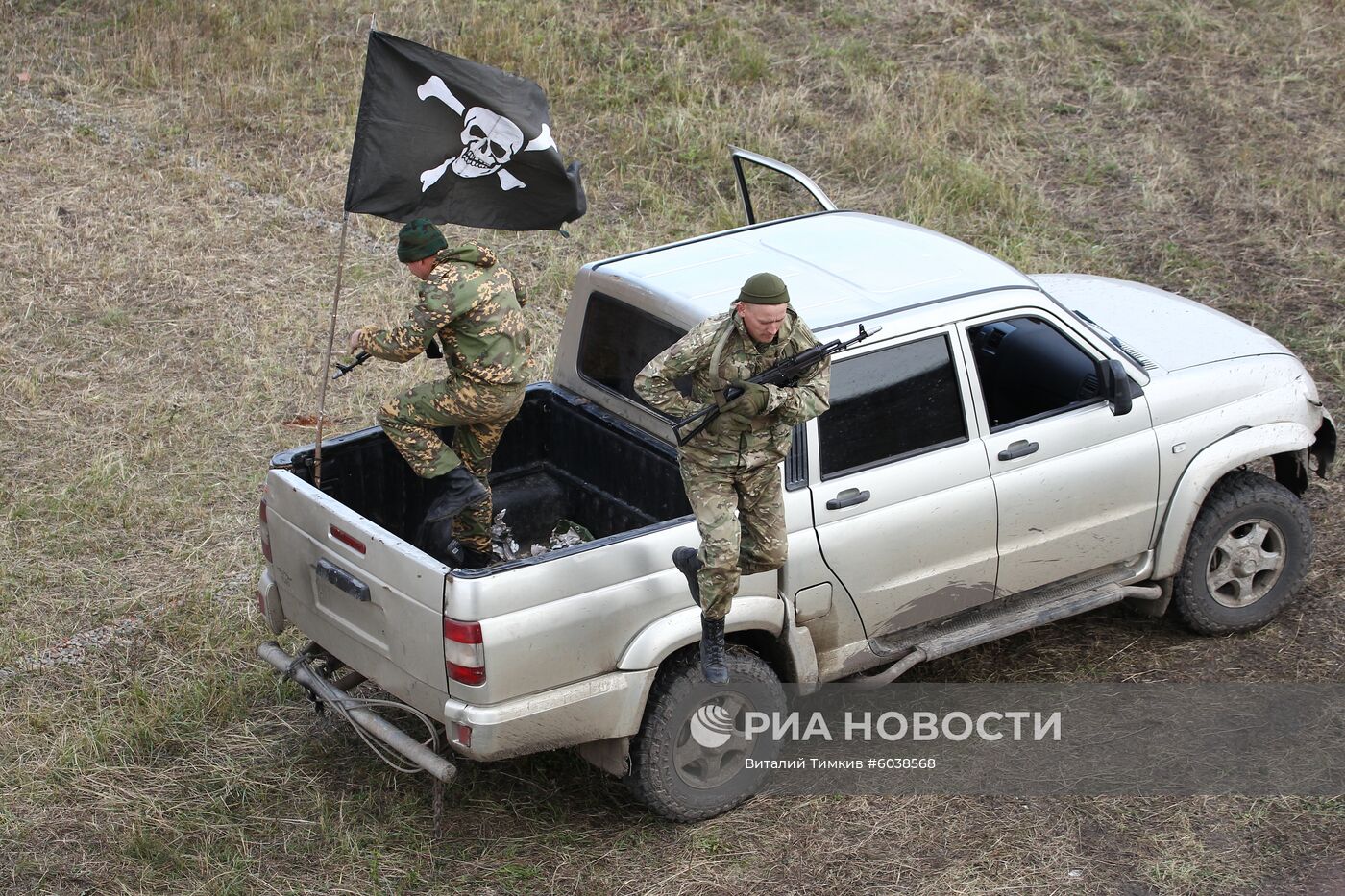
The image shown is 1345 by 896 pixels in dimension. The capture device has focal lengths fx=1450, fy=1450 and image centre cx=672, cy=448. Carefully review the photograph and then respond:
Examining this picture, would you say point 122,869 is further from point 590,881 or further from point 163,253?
point 163,253

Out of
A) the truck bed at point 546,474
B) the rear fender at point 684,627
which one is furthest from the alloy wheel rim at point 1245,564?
the truck bed at point 546,474

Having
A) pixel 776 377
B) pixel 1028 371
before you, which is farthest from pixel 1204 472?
pixel 776 377

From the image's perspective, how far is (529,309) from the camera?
9.89 meters

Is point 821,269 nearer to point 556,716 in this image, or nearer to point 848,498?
point 848,498

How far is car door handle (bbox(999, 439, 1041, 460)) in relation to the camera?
5863 mm

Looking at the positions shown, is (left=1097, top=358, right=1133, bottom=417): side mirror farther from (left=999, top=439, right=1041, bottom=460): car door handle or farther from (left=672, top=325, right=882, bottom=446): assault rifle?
(left=672, top=325, right=882, bottom=446): assault rifle

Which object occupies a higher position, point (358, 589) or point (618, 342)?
point (618, 342)

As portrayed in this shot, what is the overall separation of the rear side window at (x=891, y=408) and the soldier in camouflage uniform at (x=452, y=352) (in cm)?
125

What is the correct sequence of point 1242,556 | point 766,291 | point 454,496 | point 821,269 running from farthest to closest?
point 1242,556, point 821,269, point 454,496, point 766,291

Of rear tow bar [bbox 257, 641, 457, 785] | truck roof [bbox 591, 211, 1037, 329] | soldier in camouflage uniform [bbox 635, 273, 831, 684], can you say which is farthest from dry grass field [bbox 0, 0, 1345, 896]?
truck roof [bbox 591, 211, 1037, 329]

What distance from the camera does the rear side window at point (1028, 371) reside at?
246 inches

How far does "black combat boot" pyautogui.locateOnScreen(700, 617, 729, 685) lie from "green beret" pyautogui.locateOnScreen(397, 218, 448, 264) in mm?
1784

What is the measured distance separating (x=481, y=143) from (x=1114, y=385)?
276 centimetres

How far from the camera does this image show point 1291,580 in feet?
22.4
